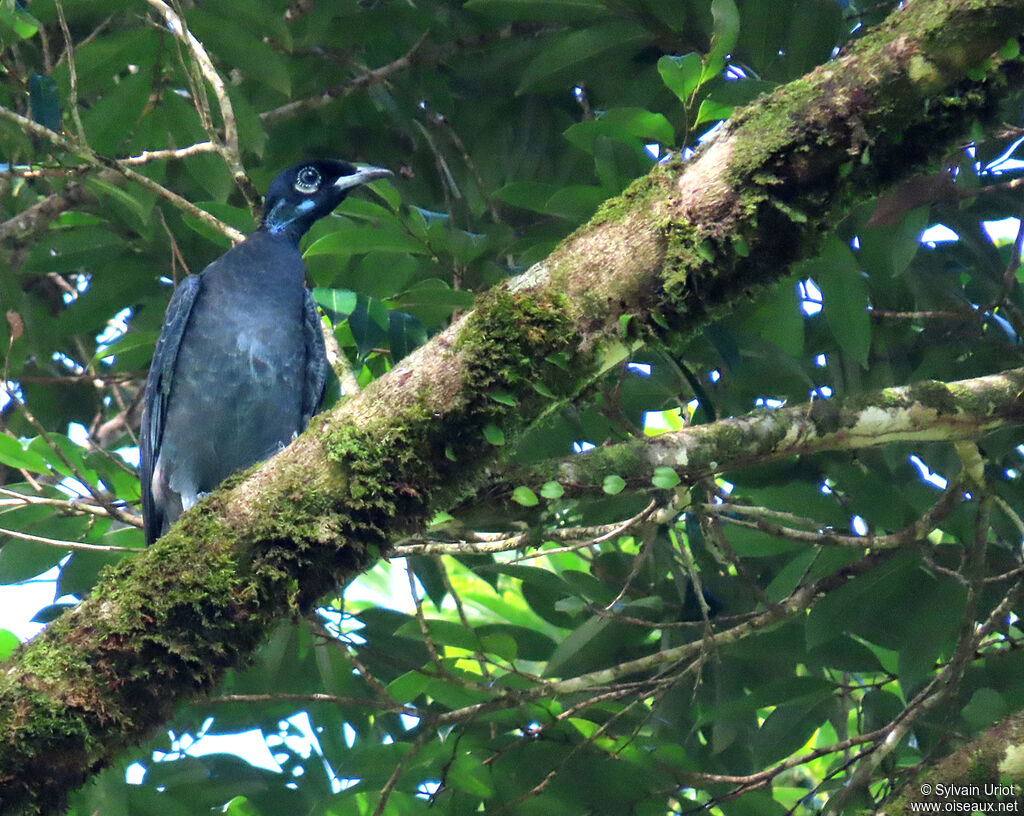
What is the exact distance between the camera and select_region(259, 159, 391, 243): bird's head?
15.4 ft

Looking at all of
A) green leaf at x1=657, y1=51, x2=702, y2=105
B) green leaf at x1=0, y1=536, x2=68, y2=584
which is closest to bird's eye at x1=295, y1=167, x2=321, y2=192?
green leaf at x1=0, y1=536, x2=68, y2=584

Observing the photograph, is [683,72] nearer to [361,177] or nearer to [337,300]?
[337,300]

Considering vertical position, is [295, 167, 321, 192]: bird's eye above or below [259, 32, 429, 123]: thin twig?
below

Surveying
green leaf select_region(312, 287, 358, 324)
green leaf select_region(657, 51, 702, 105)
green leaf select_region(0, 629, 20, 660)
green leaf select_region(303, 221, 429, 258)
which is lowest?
green leaf select_region(0, 629, 20, 660)

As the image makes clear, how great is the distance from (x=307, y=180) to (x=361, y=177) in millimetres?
313

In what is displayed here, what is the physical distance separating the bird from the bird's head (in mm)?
18

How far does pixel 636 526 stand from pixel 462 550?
51 cm

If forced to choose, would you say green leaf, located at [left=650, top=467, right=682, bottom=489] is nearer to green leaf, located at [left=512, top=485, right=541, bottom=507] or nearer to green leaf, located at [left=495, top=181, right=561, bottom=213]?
green leaf, located at [left=512, top=485, right=541, bottom=507]

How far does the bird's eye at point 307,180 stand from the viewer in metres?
4.80

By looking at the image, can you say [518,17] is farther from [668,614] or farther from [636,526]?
[668,614]

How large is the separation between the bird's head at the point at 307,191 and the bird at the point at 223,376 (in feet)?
0.06

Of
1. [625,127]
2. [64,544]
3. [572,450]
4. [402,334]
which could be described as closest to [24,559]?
[64,544]

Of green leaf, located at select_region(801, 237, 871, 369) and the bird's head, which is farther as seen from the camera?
the bird's head

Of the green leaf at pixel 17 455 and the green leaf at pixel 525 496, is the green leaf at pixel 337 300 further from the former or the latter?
the green leaf at pixel 17 455
